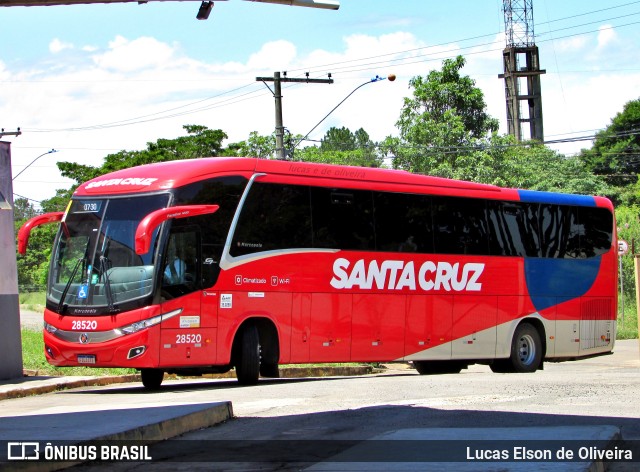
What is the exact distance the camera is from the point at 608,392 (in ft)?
44.9

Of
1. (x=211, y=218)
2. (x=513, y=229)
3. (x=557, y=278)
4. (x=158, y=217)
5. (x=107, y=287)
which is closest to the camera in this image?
(x=158, y=217)

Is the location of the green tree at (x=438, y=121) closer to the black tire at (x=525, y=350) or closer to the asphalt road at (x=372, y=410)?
the black tire at (x=525, y=350)

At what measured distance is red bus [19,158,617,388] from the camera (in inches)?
637

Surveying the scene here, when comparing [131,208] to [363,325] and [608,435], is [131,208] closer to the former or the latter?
[363,325]

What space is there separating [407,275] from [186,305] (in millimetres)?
5065

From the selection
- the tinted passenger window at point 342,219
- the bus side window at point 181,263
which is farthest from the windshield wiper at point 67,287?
the tinted passenger window at point 342,219

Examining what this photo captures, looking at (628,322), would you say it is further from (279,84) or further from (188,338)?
(188,338)

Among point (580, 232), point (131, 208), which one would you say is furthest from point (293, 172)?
point (580, 232)

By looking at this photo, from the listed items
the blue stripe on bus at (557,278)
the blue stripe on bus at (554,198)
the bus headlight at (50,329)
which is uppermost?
the blue stripe on bus at (554,198)

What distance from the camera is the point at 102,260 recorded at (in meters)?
16.3

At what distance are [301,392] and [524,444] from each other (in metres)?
6.78

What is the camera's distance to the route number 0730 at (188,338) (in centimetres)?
1623

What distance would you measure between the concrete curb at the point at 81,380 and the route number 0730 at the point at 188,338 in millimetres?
2358

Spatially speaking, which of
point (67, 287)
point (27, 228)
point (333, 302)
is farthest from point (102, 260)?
point (333, 302)
